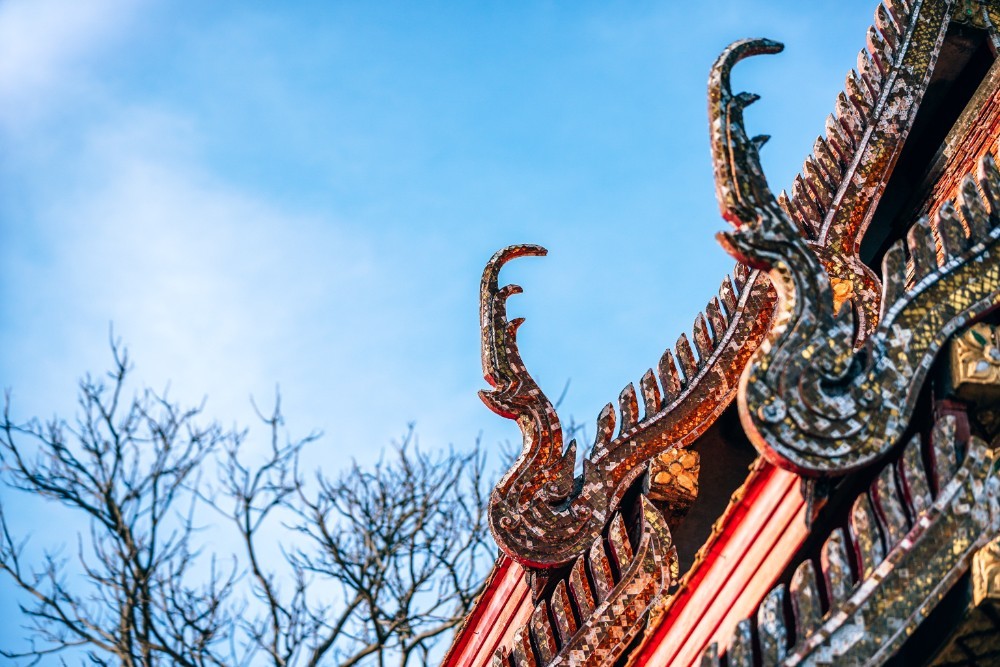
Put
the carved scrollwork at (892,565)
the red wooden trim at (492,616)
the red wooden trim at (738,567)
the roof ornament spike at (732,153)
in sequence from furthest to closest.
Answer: the red wooden trim at (492,616)
the roof ornament spike at (732,153)
the red wooden trim at (738,567)
the carved scrollwork at (892,565)

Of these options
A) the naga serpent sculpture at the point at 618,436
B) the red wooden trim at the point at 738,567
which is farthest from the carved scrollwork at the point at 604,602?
the red wooden trim at the point at 738,567

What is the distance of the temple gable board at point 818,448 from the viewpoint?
297 cm

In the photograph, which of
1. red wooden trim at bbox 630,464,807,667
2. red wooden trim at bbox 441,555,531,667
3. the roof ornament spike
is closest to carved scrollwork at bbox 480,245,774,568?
red wooden trim at bbox 441,555,531,667

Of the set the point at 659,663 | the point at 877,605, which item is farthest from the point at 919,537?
the point at 659,663

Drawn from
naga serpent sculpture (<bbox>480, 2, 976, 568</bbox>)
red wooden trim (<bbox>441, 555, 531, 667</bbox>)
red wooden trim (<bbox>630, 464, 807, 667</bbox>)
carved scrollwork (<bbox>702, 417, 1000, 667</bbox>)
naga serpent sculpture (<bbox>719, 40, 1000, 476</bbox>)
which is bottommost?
carved scrollwork (<bbox>702, 417, 1000, 667</bbox>)

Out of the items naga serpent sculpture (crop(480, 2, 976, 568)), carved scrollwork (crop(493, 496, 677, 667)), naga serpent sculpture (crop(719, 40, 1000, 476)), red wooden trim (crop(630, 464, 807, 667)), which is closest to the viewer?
naga serpent sculpture (crop(719, 40, 1000, 476))

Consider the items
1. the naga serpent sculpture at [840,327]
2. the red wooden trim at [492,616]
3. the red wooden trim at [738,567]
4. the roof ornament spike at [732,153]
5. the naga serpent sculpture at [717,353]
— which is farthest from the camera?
the red wooden trim at [492,616]

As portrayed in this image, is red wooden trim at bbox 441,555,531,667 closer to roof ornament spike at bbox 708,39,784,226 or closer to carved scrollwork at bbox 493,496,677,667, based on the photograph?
carved scrollwork at bbox 493,496,677,667

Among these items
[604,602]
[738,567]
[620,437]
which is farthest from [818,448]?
[620,437]

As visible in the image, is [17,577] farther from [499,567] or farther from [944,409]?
[944,409]

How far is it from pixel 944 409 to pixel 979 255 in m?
0.45

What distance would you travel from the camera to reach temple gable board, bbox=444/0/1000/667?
2.97m

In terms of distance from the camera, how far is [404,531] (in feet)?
42.7

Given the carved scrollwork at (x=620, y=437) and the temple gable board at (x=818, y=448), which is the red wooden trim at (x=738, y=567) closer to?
the temple gable board at (x=818, y=448)
